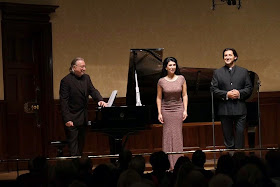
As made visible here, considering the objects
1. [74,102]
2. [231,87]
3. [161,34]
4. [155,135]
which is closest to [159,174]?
[231,87]

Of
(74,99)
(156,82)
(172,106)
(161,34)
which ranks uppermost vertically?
(161,34)

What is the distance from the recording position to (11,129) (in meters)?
8.80

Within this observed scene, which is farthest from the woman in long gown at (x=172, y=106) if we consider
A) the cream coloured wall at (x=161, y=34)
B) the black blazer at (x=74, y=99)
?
the cream coloured wall at (x=161, y=34)

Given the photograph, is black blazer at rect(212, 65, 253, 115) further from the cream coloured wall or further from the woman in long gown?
the cream coloured wall

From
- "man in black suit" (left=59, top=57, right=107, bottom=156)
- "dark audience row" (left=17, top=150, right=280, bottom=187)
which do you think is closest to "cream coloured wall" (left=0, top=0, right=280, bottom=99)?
"man in black suit" (left=59, top=57, right=107, bottom=156)

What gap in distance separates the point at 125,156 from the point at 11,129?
16.0 ft

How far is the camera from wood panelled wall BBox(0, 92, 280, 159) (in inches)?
352

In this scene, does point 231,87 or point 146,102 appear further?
point 146,102

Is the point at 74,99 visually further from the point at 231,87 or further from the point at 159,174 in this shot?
the point at 159,174

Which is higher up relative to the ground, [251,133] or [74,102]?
[74,102]

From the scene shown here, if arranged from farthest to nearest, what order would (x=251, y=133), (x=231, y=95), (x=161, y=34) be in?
1. (x=161, y=34)
2. (x=251, y=133)
3. (x=231, y=95)

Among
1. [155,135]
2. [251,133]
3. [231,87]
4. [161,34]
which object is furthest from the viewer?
[161,34]

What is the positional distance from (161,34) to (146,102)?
219cm

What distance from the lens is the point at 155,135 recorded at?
9.59m
